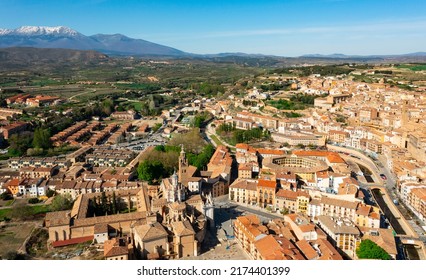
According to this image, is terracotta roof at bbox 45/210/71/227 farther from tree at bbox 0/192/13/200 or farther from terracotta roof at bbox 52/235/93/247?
tree at bbox 0/192/13/200

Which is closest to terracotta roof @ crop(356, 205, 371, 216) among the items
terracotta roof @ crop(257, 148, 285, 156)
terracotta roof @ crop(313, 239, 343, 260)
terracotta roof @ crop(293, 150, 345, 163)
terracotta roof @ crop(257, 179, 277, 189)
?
terracotta roof @ crop(313, 239, 343, 260)

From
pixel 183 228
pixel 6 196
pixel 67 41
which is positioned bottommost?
pixel 6 196

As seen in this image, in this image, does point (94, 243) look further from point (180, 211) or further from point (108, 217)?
point (180, 211)

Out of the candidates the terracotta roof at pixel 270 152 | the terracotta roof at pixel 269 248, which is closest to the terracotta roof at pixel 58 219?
the terracotta roof at pixel 269 248

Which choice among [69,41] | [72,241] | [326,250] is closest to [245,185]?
[326,250]

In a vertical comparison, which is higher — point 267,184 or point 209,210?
point 267,184

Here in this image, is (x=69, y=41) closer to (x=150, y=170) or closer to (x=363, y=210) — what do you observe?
(x=150, y=170)

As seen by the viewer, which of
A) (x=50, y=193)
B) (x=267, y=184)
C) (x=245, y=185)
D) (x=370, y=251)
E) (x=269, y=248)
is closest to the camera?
(x=269, y=248)
